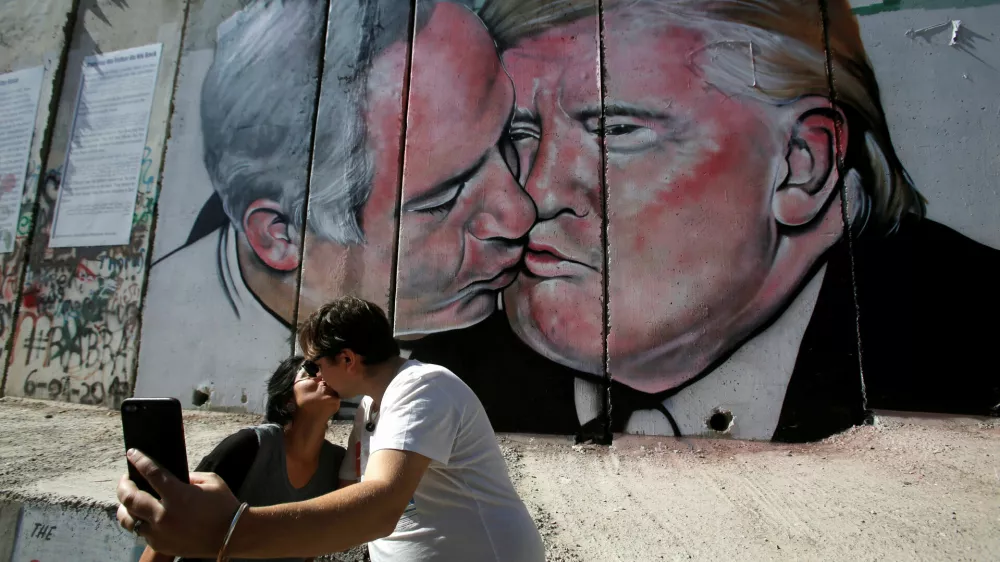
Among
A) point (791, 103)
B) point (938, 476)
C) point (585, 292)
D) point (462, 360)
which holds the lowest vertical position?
point (938, 476)

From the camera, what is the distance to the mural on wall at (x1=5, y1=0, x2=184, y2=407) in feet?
17.9

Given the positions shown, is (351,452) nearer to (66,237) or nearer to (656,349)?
(656,349)

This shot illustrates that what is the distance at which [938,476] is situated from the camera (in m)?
3.14

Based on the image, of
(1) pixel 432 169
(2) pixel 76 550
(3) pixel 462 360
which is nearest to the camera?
(2) pixel 76 550

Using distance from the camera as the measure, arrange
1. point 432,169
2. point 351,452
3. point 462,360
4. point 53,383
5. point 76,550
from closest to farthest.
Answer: point 351,452
point 76,550
point 462,360
point 432,169
point 53,383

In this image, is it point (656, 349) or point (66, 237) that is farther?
point (66, 237)

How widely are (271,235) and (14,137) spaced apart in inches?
153

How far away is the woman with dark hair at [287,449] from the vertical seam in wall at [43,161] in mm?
5765

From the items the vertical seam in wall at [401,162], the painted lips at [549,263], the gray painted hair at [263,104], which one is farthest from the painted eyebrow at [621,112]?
the gray painted hair at [263,104]

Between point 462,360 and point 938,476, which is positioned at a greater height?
point 462,360

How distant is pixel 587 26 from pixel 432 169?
1734 mm

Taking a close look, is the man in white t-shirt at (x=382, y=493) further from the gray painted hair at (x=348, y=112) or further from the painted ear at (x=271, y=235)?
the painted ear at (x=271, y=235)

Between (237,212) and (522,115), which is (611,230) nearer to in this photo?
(522,115)

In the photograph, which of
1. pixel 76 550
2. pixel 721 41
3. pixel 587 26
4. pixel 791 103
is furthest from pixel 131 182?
pixel 791 103
